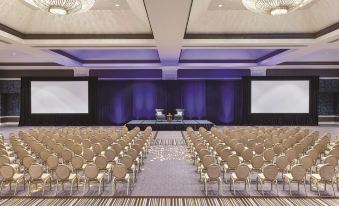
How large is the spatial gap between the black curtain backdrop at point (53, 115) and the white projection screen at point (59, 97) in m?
0.24

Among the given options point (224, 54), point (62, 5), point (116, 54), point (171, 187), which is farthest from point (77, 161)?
point (224, 54)

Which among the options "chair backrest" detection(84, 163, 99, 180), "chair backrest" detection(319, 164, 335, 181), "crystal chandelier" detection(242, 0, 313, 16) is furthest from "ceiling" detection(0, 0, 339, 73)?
"chair backrest" detection(319, 164, 335, 181)

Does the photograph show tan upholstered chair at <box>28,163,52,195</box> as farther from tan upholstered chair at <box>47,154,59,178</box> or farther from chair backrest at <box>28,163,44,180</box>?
tan upholstered chair at <box>47,154,59,178</box>

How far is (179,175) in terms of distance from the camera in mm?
8328

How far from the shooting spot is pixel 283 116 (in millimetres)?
21953

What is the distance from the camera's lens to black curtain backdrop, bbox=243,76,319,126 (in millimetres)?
21750

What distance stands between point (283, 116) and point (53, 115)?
15908mm

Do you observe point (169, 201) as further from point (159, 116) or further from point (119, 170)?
point (159, 116)

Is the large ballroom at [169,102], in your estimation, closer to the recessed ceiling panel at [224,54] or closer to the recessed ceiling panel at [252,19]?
the recessed ceiling panel at [252,19]

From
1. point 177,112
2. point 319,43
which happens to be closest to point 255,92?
point 177,112

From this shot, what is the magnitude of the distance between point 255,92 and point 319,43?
400 inches

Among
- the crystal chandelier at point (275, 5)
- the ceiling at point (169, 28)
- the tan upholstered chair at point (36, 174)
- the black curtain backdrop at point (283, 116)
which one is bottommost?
the tan upholstered chair at point (36, 174)

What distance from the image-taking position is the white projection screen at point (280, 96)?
21.9m

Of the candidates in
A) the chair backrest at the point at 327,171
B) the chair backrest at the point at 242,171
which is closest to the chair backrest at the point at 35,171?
the chair backrest at the point at 242,171
